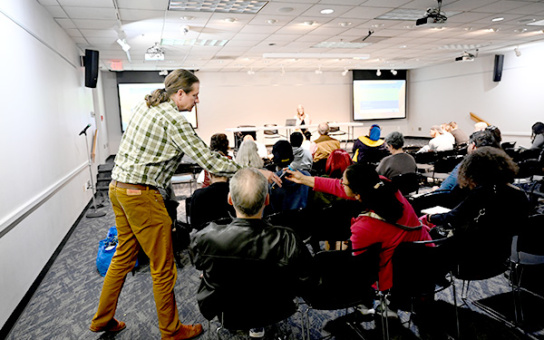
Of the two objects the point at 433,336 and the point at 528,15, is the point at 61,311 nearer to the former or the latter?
the point at 433,336

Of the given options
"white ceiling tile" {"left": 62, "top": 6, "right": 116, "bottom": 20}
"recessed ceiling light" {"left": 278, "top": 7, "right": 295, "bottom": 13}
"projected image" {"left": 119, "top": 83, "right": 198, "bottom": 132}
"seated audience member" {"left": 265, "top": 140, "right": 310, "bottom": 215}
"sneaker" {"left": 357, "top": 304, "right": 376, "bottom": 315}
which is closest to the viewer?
"sneaker" {"left": 357, "top": 304, "right": 376, "bottom": 315}

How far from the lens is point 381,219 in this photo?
1.80 meters

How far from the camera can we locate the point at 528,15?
6.27 m

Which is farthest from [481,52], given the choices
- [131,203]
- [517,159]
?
[131,203]

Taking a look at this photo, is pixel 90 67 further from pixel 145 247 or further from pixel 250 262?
pixel 250 262

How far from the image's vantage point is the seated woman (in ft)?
5.82

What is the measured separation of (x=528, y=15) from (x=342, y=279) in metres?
7.28

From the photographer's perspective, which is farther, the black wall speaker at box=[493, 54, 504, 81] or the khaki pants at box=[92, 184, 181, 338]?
the black wall speaker at box=[493, 54, 504, 81]

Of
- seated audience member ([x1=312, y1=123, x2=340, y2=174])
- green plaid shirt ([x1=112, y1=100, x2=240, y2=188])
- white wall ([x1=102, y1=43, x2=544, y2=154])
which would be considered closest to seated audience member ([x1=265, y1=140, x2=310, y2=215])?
green plaid shirt ([x1=112, y1=100, x2=240, y2=188])

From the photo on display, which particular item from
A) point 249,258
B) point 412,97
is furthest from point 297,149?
point 412,97

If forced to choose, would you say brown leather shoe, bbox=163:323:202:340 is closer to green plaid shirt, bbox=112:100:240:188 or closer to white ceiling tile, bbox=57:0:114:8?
green plaid shirt, bbox=112:100:240:188

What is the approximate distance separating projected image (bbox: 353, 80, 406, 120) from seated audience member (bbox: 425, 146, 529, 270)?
12.9 meters

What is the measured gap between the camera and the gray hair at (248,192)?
1474mm

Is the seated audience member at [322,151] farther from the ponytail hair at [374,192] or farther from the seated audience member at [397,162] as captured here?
the ponytail hair at [374,192]
